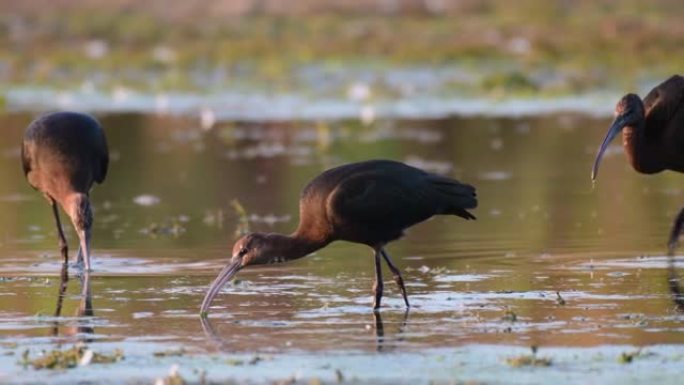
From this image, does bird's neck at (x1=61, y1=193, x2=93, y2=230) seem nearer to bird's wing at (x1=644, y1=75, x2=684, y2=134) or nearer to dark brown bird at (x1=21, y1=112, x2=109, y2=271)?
dark brown bird at (x1=21, y1=112, x2=109, y2=271)

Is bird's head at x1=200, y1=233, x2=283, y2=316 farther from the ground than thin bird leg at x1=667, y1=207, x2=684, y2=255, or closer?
farther from the ground

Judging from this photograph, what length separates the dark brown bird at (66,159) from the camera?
13.6m

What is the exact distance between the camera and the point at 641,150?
13.2 meters

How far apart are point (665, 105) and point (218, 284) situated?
164 inches

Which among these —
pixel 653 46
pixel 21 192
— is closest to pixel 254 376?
pixel 21 192

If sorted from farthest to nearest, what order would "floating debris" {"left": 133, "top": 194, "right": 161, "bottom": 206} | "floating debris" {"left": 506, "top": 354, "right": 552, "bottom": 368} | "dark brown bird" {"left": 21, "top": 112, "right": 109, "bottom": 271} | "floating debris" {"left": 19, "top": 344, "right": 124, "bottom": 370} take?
"floating debris" {"left": 133, "top": 194, "right": 161, "bottom": 206}
"dark brown bird" {"left": 21, "top": 112, "right": 109, "bottom": 271}
"floating debris" {"left": 19, "top": 344, "right": 124, "bottom": 370}
"floating debris" {"left": 506, "top": 354, "right": 552, "bottom": 368}

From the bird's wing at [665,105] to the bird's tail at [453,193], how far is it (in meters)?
2.50

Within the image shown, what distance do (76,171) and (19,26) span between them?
26712 millimetres

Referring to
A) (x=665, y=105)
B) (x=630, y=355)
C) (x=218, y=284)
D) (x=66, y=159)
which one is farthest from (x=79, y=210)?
(x=630, y=355)

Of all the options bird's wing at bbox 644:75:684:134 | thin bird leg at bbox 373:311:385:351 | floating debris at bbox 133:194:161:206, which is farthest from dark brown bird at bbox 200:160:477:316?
floating debris at bbox 133:194:161:206

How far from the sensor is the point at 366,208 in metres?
10.8

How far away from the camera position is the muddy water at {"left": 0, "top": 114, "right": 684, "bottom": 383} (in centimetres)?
906

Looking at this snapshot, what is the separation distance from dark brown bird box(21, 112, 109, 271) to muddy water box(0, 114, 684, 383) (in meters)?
0.45

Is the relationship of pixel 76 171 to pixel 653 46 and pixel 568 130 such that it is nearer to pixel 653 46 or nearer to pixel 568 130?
pixel 568 130
